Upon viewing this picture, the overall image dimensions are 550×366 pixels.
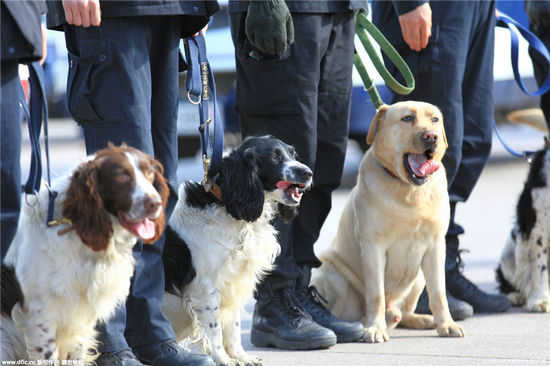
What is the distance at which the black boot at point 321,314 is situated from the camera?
4594mm

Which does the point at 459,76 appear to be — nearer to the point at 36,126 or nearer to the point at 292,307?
the point at 292,307

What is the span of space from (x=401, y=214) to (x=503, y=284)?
1.50 m

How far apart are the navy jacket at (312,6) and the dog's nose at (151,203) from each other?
157 cm

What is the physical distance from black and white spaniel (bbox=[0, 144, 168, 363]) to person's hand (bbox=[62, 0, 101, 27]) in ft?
2.00

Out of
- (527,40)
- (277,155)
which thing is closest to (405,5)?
(527,40)

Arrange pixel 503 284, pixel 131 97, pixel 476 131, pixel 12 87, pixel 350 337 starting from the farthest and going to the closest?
pixel 503 284
pixel 476 131
pixel 350 337
pixel 131 97
pixel 12 87

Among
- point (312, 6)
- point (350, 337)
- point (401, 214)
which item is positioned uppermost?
point (312, 6)

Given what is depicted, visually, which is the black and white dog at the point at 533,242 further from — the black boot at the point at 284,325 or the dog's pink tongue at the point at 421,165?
the black boot at the point at 284,325

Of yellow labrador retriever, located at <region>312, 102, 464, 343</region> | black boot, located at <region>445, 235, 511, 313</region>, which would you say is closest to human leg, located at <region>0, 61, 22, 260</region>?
yellow labrador retriever, located at <region>312, 102, 464, 343</region>

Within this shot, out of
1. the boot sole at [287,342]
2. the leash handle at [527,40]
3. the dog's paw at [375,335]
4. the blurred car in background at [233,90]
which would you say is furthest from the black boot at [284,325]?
the blurred car in background at [233,90]

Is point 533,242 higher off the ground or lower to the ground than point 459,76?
lower

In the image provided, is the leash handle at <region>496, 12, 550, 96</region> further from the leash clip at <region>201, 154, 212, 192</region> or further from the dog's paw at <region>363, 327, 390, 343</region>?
the leash clip at <region>201, 154, 212, 192</region>

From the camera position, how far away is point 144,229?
3148 mm

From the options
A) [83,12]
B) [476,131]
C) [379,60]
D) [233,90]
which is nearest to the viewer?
[83,12]
